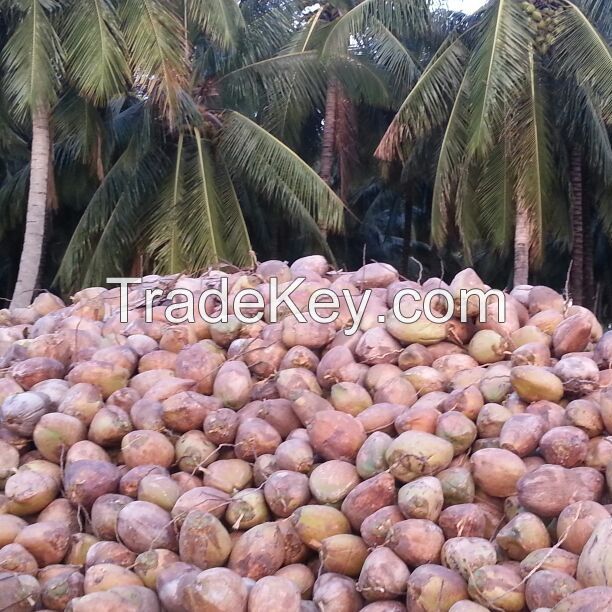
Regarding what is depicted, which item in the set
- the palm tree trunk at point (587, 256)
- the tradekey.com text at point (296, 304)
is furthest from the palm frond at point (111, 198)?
the tradekey.com text at point (296, 304)

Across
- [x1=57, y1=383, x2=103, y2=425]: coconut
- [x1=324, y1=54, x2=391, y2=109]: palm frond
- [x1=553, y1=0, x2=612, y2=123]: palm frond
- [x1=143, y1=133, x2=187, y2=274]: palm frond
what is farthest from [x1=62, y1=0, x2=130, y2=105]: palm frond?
[x1=57, y1=383, x2=103, y2=425]: coconut

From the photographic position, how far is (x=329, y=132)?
1237cm

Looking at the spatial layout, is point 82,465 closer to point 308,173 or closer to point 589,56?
point 308,173

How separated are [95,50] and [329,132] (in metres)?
4.75

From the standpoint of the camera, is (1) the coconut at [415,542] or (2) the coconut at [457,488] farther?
(2) the coconut at [457,488]

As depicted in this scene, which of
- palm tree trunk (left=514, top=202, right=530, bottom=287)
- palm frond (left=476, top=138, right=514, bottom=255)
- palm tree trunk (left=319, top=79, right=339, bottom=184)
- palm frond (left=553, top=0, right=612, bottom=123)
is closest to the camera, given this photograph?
palm frond (left=553, top=0, right=612, bottom=123)

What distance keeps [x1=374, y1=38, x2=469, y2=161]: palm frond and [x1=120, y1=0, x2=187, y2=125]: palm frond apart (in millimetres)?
2774

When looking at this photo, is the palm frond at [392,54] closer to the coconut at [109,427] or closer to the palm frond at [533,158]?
the palm frond at [533,158]

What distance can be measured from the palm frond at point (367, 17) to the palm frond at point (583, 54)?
1906mm

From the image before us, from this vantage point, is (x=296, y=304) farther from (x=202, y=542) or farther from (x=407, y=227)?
(x=407, y=227)

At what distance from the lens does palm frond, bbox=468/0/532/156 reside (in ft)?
28.4

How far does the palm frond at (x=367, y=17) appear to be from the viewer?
10516 millimetres

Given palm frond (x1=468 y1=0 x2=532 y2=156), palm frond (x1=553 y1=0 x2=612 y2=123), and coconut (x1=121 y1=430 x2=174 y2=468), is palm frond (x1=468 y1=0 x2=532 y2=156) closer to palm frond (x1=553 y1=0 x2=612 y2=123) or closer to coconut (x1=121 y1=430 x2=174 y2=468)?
palm frond (x1=553 y1=0 x2=612 y2=123)

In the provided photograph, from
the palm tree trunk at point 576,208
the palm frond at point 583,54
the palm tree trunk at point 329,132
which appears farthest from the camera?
the palm tree trunk at point 329,132
